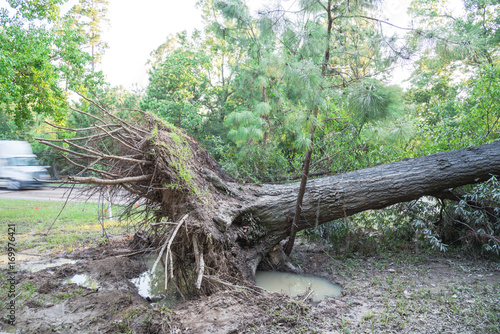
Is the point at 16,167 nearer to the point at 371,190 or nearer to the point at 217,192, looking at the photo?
the point at 217,192

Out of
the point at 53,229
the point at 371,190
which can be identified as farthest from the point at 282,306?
the point at 53,229

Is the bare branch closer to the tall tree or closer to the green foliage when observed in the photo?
the green foliage

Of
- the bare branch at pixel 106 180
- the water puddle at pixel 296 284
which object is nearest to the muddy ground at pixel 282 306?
the water puddle at pixel 296 284

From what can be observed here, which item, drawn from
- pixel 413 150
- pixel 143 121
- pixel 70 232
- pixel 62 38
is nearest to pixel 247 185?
pixel 143 121

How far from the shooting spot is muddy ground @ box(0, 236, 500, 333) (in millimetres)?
2609

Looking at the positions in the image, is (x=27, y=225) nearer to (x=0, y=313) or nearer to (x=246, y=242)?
(x=0, y=313)

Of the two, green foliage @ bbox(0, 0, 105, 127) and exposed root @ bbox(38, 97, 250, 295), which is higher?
green foliage @ bbox(0, 0, 105, 127)

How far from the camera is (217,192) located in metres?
4.27

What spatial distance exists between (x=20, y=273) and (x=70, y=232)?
102 inches

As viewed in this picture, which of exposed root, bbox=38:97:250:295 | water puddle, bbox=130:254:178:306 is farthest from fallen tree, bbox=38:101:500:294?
water puddle, bbox=130:254:178:306

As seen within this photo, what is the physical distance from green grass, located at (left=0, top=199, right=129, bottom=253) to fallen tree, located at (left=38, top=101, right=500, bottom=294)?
1.13m

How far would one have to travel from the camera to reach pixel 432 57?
10.7 feet

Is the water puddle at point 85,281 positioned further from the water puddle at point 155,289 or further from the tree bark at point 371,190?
the tree bark at point 371,190

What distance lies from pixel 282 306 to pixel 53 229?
19.8 ft
